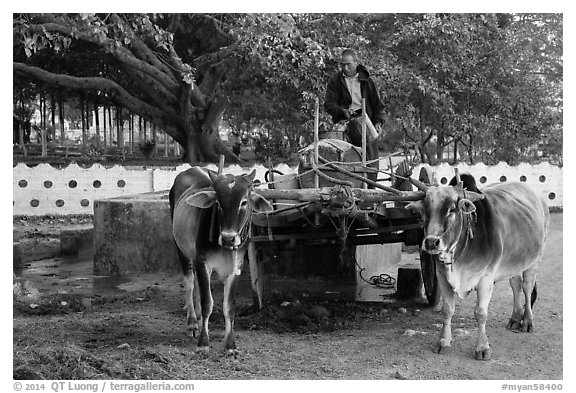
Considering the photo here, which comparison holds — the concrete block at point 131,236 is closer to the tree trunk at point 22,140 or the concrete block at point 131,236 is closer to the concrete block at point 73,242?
the concrete block at point 73,242

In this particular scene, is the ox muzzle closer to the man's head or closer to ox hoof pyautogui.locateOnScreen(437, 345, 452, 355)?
ox hoof pyautogui.locateOnScreen(437, 345, 452, 355)

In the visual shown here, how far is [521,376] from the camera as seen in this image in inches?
178

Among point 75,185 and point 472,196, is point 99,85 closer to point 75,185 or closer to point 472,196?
point 75,185

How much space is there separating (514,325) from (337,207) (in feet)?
6.63

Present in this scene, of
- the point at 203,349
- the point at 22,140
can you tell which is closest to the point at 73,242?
the point at 203,349

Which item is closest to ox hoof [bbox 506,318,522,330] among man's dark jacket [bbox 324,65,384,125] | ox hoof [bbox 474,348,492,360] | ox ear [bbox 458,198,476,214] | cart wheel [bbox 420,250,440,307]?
cart wheel [bbox 420,250,440,307]

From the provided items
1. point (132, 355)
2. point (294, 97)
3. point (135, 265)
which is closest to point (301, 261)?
point (135, 265)

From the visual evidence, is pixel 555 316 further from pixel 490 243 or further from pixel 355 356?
pixel 355 356

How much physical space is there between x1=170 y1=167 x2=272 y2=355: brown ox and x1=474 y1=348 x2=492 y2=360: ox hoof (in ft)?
5.80

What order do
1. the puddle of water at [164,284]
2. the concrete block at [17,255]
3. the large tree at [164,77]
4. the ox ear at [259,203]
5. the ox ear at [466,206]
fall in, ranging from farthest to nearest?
1. the large tree at [164,77]
2. the concrete block at [17,255]
3. the puddle of water at [164,284]
4. the ox ear at [259,203]
5. the ox ear at [466,206]

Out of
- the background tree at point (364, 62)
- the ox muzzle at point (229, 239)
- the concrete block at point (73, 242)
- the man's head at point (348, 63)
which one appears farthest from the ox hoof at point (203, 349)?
the background tree at point (364, 62)

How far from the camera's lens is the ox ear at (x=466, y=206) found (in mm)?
4648

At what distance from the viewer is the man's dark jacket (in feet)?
21.1

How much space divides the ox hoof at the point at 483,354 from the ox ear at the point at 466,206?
103 cm
